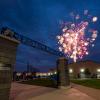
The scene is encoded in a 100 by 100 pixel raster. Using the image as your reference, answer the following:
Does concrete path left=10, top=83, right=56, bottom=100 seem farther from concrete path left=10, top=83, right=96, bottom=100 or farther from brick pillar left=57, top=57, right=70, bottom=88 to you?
brick pillar left=57, top=57, right=70, bottom=88

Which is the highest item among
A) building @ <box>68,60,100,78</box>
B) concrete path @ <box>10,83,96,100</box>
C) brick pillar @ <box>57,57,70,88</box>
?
building @ <box>68,60,100,78</box>

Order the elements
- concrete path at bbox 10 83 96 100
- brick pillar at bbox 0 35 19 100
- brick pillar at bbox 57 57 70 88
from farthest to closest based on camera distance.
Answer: brick pillar at bbox 57 57 70 88, concrete path at bbox 10 83 96 100, brick pillar at bbox 0 35 19 100

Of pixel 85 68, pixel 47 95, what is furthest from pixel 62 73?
pixel 85 68

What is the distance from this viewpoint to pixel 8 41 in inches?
407

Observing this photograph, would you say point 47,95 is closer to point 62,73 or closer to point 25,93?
point 25,93

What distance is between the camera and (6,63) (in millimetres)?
10156

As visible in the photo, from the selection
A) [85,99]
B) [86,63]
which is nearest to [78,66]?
[86,63]

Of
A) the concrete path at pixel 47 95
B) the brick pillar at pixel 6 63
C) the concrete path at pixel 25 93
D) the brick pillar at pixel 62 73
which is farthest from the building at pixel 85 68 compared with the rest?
the brick pillar at pixel 6 63

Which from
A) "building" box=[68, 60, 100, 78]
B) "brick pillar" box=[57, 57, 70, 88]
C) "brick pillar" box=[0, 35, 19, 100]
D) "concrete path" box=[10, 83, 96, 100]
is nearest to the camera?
"brick pillar" box=[0, 35, 19, 100]

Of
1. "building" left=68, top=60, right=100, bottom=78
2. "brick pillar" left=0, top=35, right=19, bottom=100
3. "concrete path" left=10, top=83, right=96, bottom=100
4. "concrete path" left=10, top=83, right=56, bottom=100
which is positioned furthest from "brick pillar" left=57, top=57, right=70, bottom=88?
"building" left=68, top=60, right=100, bottom=78

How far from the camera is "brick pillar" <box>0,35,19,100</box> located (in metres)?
9.89

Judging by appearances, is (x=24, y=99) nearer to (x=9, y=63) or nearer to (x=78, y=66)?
(x=9, y=63)

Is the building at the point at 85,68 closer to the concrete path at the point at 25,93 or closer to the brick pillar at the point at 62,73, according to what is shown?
the brick pillar at the point at 62,73

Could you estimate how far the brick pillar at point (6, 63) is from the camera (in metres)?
9.89
